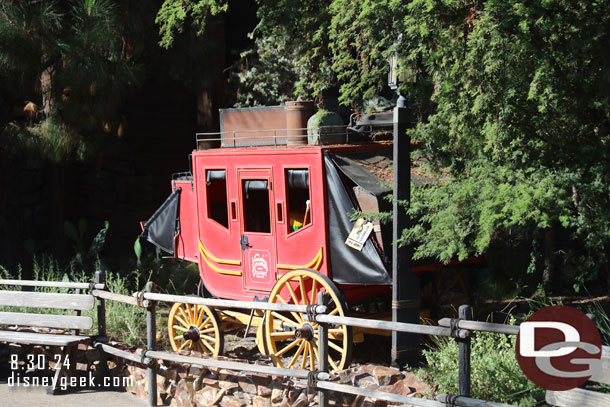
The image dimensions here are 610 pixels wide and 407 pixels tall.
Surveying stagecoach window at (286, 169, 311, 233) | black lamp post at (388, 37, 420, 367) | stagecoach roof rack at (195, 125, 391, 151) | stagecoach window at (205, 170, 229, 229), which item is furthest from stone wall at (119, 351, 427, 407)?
stagecoach roof rack at (195, 125, 391, 151)

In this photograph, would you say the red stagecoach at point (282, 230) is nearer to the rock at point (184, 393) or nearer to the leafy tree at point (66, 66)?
the rock at point (184, 393)

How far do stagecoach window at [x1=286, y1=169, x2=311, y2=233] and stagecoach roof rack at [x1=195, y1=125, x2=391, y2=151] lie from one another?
0.36 m

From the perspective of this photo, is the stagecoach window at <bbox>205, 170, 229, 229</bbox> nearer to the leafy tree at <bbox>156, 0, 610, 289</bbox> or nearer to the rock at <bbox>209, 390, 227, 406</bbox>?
the rock at <bbox>209, 390, 227, 406</bbox>

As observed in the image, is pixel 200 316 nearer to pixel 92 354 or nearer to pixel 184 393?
pixel 184 393

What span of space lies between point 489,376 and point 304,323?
1971mm

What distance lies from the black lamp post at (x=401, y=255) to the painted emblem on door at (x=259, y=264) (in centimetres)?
173

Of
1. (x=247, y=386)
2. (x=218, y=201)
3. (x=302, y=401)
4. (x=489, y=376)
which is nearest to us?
(x=489, y=376)

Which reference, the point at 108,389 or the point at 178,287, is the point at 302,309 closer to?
the point at 108,389

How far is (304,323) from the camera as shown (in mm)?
7250

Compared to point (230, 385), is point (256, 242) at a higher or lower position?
higher

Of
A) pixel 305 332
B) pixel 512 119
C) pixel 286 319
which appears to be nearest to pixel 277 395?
pixel 305 332

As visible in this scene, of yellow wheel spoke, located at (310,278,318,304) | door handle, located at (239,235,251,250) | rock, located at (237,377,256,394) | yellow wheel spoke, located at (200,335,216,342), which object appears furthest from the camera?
yellow wheel spoke, located at (200,335,216,342)

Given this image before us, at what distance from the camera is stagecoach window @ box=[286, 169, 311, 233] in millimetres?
7605

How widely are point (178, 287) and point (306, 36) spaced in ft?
15.4
